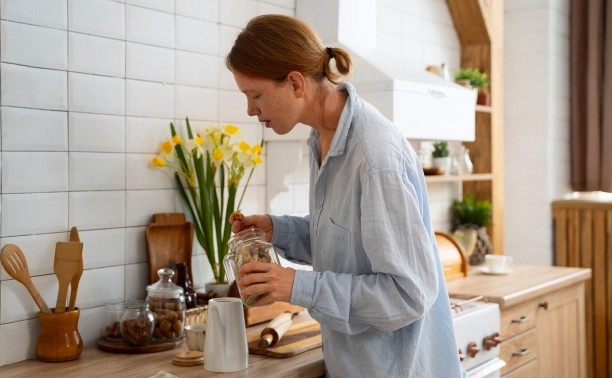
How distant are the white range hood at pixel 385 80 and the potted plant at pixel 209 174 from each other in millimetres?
547

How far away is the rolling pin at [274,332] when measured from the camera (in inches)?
84.6

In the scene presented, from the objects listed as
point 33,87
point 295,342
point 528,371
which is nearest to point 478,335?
point 528,371

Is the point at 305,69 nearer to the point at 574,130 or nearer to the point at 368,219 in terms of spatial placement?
the point at 368,219

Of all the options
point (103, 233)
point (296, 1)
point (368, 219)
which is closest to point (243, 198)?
point (103, 233)

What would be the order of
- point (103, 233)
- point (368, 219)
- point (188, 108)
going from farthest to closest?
point (188, 108)
point (103, 233)
point (368, 219)

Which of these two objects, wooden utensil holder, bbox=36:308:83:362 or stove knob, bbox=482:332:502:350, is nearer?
wooden utensil holder, bbox=36:308:83:362

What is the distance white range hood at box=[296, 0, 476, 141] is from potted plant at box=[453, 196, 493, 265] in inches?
33.6

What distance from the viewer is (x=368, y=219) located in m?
1.65

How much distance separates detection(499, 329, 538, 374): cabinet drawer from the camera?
298 centimetres

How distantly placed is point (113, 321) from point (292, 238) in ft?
1.98

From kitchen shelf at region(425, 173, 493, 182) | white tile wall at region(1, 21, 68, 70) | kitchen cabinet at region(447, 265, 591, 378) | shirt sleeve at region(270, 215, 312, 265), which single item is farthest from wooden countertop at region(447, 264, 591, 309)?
white tile wall at region(1, 21, 68, 70)

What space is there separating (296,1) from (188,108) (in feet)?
2.43

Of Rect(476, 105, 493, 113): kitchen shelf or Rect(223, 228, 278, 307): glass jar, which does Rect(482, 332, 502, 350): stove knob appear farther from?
Rect(476, 105, 493, 113): kitchen shelf

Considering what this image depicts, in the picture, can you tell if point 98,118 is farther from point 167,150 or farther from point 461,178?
point 461,178
